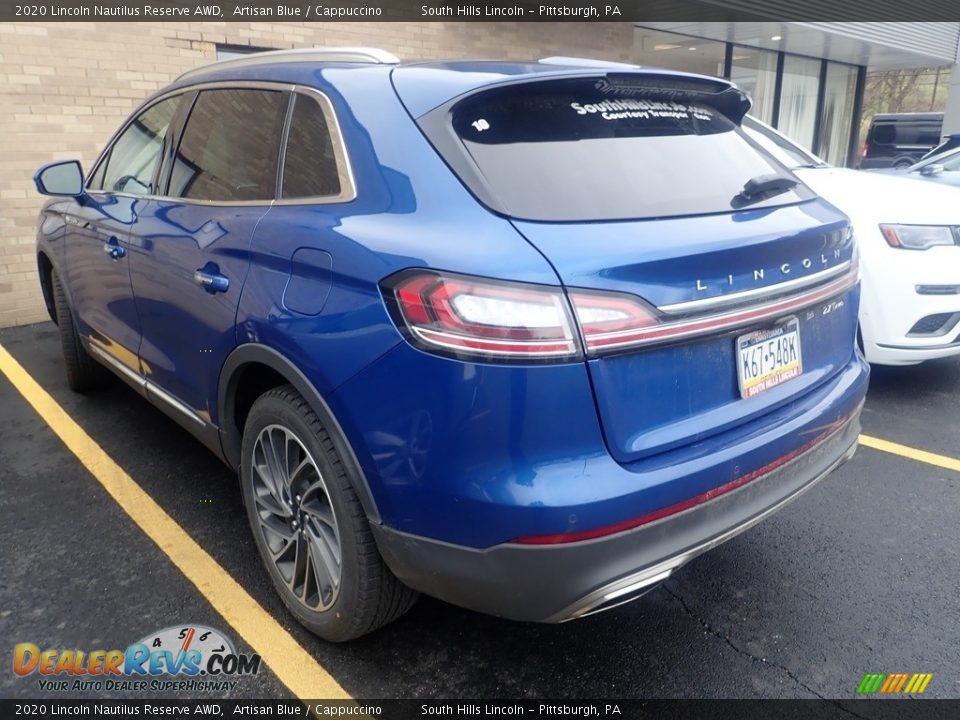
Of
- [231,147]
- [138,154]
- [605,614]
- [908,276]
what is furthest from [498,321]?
[908,276]

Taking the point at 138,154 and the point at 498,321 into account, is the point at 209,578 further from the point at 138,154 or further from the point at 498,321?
the point at 138,154

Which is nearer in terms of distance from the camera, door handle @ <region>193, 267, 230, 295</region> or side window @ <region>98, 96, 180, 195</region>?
door handle @ <region>193, 267, 230, 295</region>

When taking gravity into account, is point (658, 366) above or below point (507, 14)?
below

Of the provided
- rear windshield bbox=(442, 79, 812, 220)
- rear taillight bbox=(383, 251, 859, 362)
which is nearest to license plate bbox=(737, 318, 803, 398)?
rear taillight bbox=(383, 251, 859, 362)

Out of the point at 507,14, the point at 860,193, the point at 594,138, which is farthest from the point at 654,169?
the point at 507,14

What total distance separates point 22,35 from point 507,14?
216 inches

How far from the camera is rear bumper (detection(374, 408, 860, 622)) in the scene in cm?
178

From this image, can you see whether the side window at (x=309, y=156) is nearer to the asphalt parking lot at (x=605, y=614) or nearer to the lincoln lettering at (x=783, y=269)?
the lincoln lettering at (x=783, y=269)

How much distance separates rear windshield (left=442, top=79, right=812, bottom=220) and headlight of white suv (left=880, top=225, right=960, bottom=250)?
2201 millimetres

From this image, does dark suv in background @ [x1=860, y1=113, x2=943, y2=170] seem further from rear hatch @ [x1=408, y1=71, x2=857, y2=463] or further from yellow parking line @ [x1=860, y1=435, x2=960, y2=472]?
rear hatch @ [x1=408, y1=71, x2=857, y2=463]

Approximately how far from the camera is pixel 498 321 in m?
1.72

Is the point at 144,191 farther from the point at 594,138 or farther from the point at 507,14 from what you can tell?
the point at 507,14

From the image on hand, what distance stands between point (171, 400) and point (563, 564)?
78.1 inches

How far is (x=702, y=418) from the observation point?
6.40 feet
